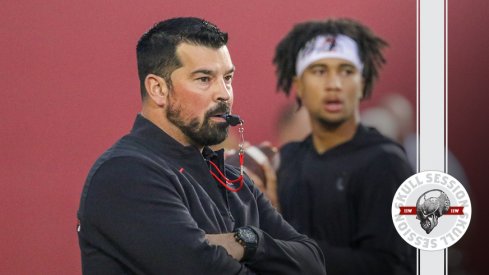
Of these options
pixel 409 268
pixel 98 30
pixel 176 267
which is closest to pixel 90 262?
pixel 176 267

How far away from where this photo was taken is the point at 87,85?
7.63 ft

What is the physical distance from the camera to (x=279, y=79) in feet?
7.59

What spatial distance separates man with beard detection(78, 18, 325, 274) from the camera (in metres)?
1.73

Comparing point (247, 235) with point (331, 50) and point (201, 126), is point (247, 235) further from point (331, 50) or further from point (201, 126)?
point (331, 50)

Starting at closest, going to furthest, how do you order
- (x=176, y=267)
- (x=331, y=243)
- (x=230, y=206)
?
(x=176, y=267)
(x=230, y=206)
(x=331, y=243)

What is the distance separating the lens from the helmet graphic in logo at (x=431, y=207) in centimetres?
235

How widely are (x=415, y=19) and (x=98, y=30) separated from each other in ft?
2.92

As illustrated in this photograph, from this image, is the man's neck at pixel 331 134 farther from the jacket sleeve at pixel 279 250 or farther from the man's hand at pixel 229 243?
the man's hand at pixel 229 243

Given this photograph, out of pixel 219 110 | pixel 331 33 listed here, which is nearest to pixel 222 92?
pixel 219 110

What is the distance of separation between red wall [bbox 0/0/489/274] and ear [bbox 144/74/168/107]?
1.12ft

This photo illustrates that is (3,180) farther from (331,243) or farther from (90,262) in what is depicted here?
(331,243)

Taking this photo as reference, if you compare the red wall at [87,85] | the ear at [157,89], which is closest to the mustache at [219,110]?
the ear at [157,89]

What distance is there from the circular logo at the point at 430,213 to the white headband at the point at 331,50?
1.23 ft

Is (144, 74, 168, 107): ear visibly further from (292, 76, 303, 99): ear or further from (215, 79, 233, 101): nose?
(292, 76, 303, 99): ear
